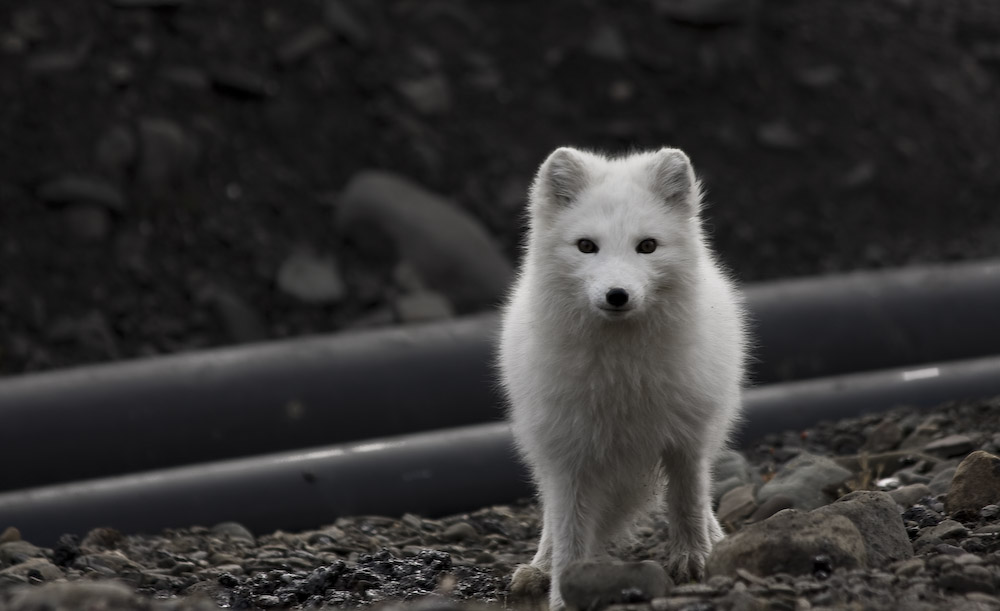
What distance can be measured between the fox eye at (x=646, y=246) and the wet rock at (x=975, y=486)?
5.71ft

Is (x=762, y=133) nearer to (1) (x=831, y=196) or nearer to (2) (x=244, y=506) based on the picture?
(1) (x=831, y=196)

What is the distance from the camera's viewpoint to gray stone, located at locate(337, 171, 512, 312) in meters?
10.2

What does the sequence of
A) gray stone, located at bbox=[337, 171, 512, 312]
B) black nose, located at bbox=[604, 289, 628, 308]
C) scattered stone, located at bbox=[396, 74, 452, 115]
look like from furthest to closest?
scattered stone, located at bbox=[396, 74, 452, 115]
gray stone, located at bbox=[337, 171, 512, 312]
black nose, located at bbox=[604, 289, 628, 308]

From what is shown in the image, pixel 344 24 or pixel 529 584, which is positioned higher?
pixel 344 24

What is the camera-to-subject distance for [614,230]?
4.64 metres

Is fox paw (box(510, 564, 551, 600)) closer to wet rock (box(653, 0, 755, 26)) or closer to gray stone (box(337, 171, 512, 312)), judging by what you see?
gray stone (box(337, 171, 512, 312))

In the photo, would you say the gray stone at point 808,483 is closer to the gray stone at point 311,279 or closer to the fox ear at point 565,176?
the fox ear at point 565,176

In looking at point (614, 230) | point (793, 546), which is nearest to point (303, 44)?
point (614, 230)

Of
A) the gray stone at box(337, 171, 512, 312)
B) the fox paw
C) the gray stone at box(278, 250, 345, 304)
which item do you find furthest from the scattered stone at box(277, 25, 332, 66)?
the fox paw

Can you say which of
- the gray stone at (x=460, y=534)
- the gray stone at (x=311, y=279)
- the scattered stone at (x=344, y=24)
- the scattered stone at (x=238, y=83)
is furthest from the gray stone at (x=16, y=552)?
the scattered stone at (x=344, y=24)

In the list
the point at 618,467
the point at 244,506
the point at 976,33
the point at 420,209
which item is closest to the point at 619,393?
the point at 618,467

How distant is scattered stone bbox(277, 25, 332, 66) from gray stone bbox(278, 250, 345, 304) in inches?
85.8

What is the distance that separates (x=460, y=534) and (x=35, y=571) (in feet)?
6.84

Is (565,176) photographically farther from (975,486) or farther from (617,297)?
(975,486)
